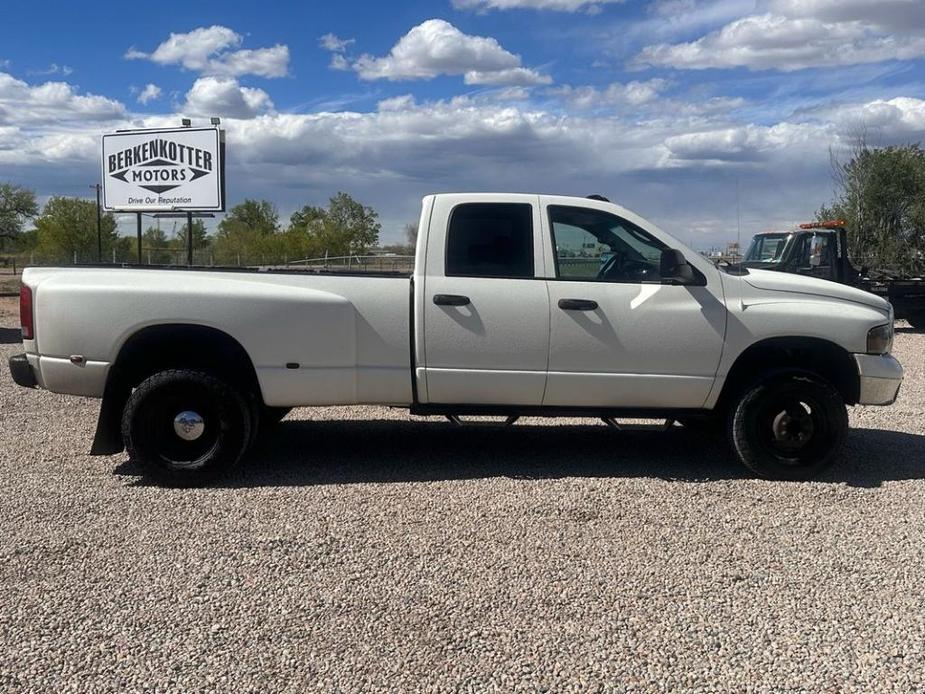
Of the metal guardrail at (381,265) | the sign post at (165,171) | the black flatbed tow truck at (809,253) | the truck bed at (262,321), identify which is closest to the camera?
the truck bed at (262,321)

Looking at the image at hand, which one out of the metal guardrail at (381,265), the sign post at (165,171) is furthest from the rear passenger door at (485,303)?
the sign post at (165,171)

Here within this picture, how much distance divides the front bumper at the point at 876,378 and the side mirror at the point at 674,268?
1.38m

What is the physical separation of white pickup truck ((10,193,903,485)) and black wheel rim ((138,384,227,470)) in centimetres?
1

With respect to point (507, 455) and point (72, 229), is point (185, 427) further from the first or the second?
point (72, 229)

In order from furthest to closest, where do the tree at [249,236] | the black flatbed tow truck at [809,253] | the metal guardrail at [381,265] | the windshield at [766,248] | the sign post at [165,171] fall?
the tree at [249,236] < the sign post at [165,171] < the windshield at [766,248] < the black flatbed tow truck at [809,253] < the metal guardrail at [381,265]

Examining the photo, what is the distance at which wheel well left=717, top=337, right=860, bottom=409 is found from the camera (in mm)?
6141

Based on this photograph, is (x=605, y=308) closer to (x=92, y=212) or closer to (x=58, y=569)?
(x=58, y=569)

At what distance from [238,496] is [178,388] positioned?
83 cm

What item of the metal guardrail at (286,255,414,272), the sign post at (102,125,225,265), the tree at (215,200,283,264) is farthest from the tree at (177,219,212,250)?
the metal guardrail at (286,255,414,272)

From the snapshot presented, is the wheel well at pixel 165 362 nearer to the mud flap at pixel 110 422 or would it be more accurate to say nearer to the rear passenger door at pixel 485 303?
the mud flap at pixel 110 422

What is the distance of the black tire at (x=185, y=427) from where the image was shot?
18.9 feet

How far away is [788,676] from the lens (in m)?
3.42

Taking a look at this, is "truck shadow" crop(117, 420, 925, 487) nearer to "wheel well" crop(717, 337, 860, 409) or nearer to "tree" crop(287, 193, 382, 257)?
"wheel well" crop(717, 337, 860, 409)

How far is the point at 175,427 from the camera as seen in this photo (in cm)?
589
